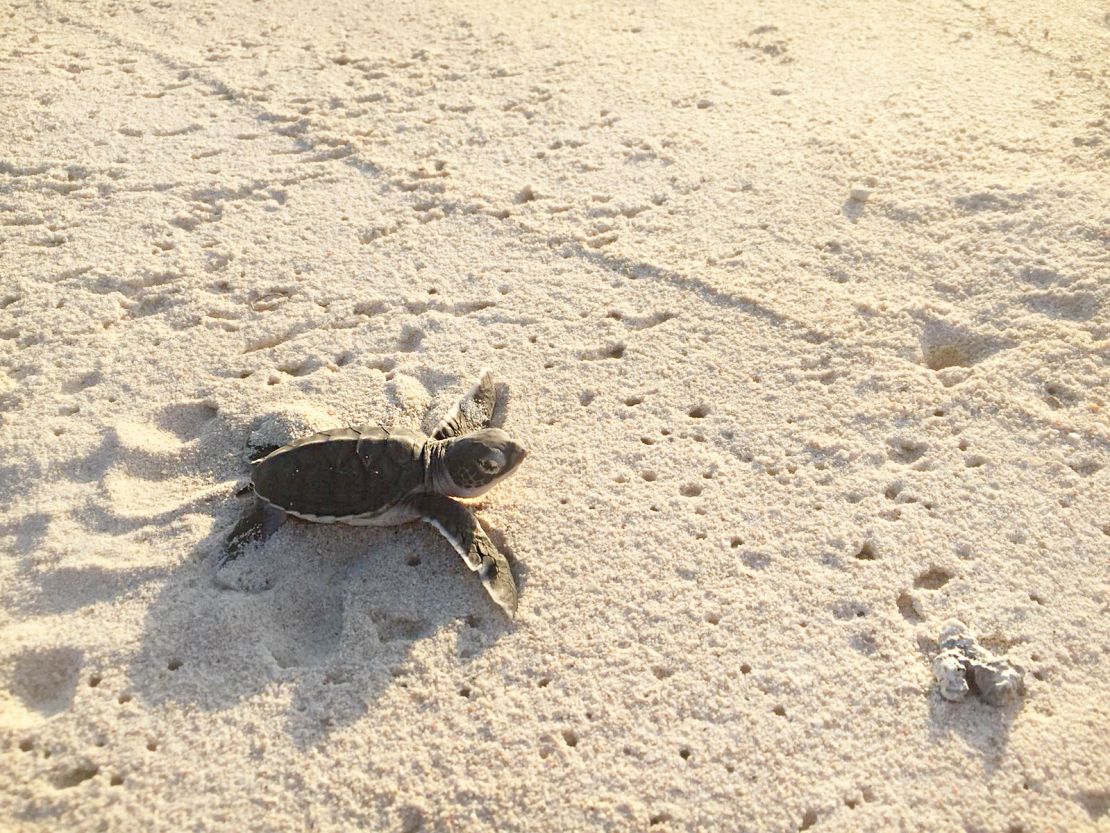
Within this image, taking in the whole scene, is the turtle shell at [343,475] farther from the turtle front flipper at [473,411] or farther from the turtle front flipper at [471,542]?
the turtle front flipper at [473,411]

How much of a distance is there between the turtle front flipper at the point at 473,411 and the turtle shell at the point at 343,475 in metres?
0.21

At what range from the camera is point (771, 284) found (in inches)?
120

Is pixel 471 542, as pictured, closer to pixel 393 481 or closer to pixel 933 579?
pixel 393 481

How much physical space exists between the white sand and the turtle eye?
0.68ft

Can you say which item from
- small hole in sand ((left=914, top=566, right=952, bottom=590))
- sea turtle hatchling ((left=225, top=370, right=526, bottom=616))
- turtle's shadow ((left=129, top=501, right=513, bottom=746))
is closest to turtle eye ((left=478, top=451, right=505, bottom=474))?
sea turtle hatchling ((left=225, top=370, right=526, bottom=616))

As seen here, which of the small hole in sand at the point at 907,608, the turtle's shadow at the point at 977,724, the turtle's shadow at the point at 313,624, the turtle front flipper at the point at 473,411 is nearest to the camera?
the turtle's shadow at the point at 977,724

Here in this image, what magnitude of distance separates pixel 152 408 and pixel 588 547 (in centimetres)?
136

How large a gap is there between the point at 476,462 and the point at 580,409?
0.56 metres

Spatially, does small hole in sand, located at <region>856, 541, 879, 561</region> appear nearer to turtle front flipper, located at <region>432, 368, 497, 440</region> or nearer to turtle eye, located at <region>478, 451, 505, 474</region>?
turtle eye, located at <region>478, 451, 505, 474</region>

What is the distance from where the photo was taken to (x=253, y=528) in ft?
7.57

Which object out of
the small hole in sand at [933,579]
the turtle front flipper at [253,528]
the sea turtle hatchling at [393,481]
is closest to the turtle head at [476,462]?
the sea turtle hatchling at [393,481]

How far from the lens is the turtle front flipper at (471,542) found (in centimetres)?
215

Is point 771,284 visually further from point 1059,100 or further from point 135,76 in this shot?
point 135,76

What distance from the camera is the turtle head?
221 centimetres
